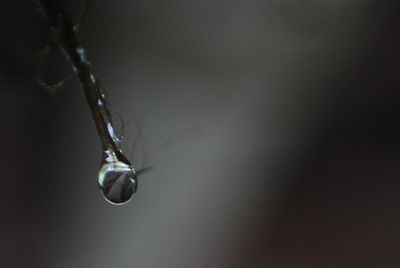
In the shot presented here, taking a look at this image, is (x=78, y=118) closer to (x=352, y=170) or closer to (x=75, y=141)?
(x=75, y=141)

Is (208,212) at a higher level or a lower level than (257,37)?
lower

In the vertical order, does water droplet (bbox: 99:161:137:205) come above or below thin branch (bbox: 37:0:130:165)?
below

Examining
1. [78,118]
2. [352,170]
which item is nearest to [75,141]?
[78,118]

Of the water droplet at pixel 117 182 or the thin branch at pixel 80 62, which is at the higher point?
the thin branch at pixel 80 62
